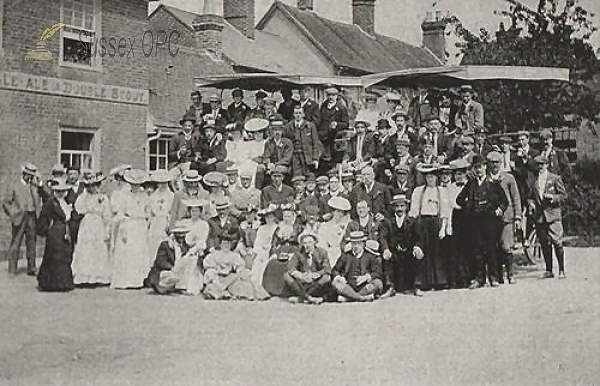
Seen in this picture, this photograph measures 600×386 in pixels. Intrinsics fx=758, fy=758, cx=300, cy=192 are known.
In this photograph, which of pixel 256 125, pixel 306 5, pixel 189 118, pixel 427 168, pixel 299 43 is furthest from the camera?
pixel 306 5

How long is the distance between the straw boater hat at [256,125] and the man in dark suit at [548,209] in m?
3.15

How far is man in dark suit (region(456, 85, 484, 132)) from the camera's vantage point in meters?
9.16

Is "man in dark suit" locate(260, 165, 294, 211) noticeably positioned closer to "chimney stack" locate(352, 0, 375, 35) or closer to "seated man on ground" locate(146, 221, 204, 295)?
"seated man on ground" locate(146, 221, 204, 295)

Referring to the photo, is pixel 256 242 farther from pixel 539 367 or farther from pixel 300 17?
pixel 300 17

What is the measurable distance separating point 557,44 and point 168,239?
4521 mm

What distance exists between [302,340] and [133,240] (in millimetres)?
3560

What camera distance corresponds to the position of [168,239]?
792 centimetres

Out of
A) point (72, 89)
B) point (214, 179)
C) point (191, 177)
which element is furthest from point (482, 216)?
point (72, 89)

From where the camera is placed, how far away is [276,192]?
8.18 meters

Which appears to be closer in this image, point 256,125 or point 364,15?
point 256,125

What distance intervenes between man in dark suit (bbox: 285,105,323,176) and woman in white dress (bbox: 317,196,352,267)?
1342 mm

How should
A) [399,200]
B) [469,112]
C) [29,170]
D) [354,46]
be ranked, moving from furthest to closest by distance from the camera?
[354,46]
[469,112]
[29,170]
[399,200]

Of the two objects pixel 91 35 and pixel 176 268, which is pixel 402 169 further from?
pixel 91 35

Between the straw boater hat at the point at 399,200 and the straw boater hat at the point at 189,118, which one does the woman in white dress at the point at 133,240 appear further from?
the straw boater hat at the point at 399,200
